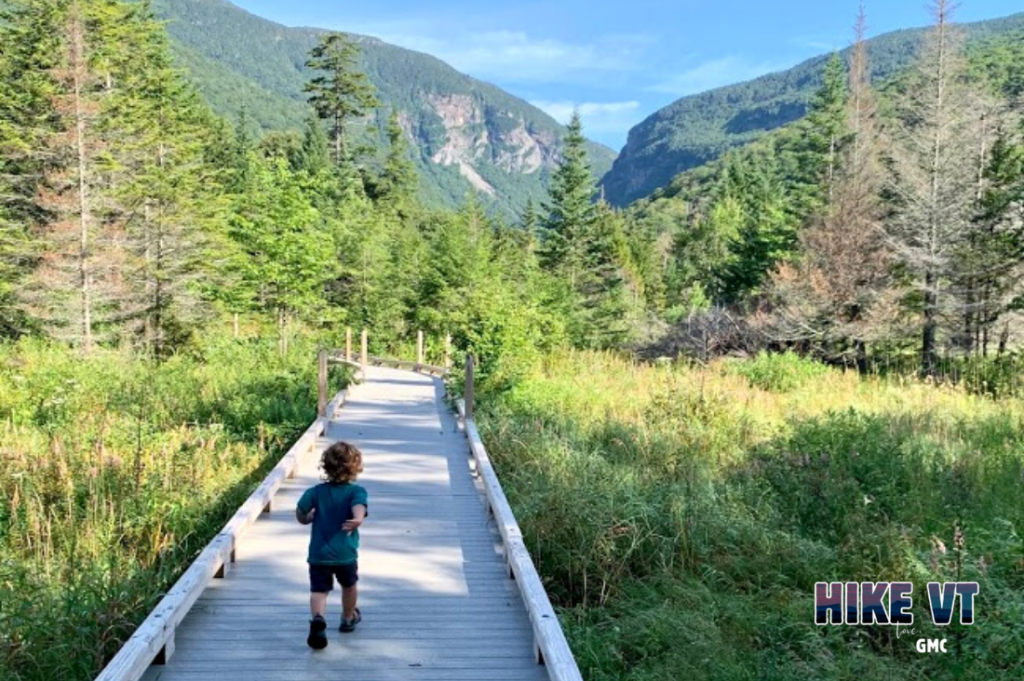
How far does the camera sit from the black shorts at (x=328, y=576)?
14.7ft

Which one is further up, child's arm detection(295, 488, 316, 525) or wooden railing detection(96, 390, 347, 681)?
child's arm detection(295, 488, 316, 525)

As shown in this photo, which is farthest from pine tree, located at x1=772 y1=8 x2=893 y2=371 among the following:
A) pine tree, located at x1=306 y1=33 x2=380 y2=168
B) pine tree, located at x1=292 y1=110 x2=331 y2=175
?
pine tree, located at x1=306 y1=33 x2=380 y2=168

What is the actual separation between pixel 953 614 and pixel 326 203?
4251cm

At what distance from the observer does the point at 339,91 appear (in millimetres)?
65000

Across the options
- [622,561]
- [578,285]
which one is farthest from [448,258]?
[622,561]

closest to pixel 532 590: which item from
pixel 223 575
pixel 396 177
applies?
pixel 223 575

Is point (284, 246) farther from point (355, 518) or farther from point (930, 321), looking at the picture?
point (930, 321)

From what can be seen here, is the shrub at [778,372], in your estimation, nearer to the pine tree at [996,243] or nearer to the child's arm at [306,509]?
the pine tree at [996,243]

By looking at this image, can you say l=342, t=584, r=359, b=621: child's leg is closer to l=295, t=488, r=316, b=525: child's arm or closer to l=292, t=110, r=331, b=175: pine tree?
l=295, t=488, r=316, b=525: child's arm

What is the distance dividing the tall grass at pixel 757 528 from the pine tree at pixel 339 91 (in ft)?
189

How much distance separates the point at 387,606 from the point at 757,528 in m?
3.63

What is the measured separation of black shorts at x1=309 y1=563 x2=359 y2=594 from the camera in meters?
4.49

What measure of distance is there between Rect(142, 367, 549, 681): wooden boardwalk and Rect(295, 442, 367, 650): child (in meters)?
0.32

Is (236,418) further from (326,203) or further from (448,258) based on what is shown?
(326,203)
